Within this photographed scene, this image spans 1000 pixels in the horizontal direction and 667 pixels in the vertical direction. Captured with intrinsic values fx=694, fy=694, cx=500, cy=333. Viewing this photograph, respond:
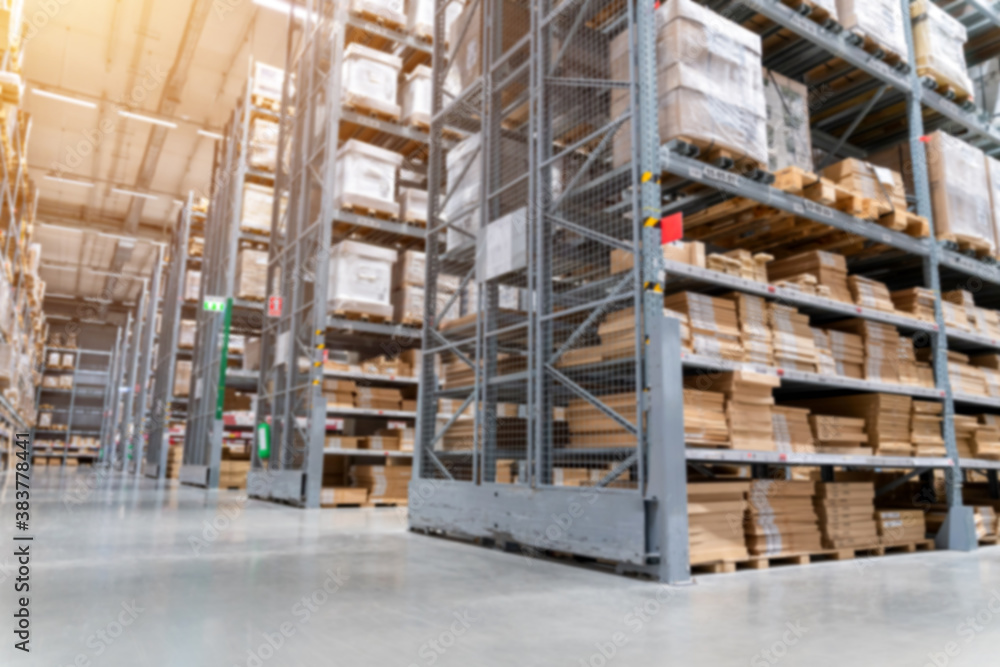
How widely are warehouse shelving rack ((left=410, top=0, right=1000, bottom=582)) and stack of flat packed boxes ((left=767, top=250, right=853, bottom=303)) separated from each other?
0.71ft

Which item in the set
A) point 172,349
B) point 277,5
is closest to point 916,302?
point 277,5

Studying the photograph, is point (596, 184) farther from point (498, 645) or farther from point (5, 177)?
point (5, 177)

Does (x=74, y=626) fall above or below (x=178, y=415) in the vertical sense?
below

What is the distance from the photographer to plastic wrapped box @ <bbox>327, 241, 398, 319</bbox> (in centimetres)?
977

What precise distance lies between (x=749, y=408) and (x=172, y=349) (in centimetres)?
1634

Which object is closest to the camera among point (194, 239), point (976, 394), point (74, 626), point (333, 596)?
point (74, 626)

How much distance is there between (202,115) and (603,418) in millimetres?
19751

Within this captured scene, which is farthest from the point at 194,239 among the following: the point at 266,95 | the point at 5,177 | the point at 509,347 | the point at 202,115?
the point at 509,347

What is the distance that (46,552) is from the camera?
4984 millimetres

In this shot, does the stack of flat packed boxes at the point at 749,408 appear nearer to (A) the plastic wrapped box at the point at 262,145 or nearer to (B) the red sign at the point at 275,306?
(B) the red sign at the point at 275,306

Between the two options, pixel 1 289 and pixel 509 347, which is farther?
pixel 1 289

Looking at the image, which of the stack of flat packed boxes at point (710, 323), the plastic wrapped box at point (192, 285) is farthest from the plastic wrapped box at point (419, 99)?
the plastic wrapped box at point (192, 285)

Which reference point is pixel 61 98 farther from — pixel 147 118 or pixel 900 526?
pixel 900 526

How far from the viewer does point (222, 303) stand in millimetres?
13672
